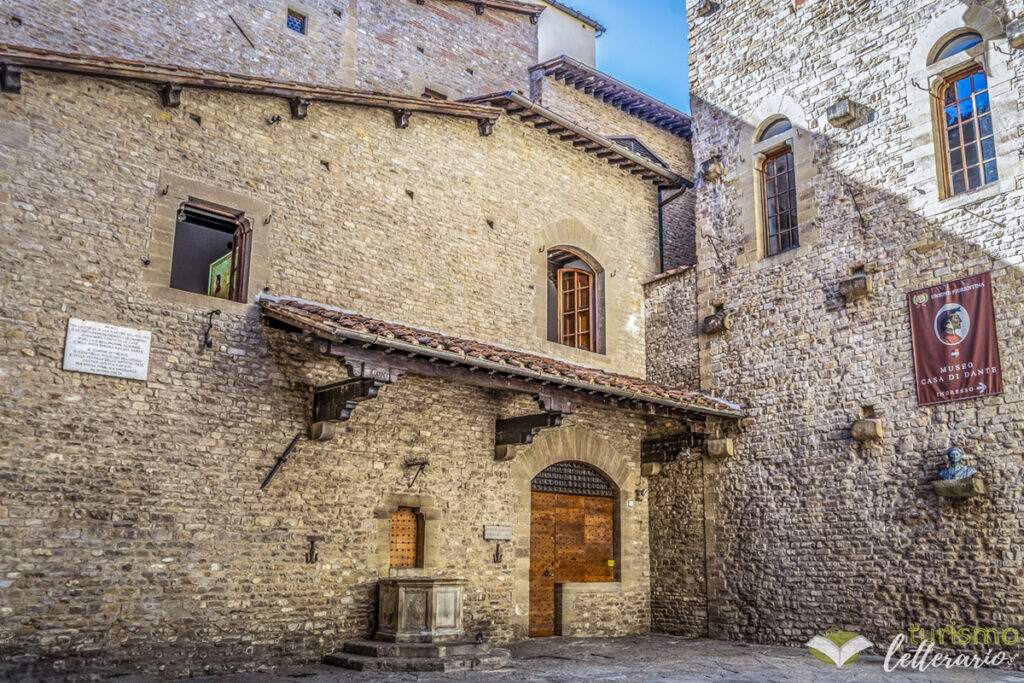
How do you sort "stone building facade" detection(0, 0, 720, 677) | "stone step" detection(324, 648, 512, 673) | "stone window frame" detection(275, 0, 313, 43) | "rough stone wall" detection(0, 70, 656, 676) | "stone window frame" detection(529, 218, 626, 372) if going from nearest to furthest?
"rough stone wall" detection(0, 70, 656, 676) → "stone building facade" detection(0, 0, 720, 677) → "stone step" detection(324, 648, 512, 673) → "stone window frame" detection(529, 218, 626, 372) → "stone window frame" detection(275, 0, 313, 43)

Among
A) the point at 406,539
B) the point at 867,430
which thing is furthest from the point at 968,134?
the point at 406,539

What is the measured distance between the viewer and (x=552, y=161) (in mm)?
13633

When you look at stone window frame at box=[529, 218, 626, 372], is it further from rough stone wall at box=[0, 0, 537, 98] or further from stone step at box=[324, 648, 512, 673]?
stone step at box=[324, 648, 512, 673]

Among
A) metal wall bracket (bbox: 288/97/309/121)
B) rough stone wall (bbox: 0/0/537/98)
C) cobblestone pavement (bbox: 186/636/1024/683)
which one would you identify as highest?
Result: rough stone wall (bbox: 0/0/537/98)

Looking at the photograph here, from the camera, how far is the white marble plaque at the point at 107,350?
334 inches

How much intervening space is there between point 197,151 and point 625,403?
6.03 meters

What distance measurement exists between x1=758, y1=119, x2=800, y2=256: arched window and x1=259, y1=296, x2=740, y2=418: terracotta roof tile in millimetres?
2670

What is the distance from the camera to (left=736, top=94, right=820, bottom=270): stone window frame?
1234cm

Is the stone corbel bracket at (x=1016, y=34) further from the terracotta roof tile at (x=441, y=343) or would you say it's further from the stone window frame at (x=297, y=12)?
the stone window frame at (x=297, y=12)

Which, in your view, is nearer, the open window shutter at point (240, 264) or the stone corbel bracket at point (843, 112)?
the open window shutter at point (240, 264)

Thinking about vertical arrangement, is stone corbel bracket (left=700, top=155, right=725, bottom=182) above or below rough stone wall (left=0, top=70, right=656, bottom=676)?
above

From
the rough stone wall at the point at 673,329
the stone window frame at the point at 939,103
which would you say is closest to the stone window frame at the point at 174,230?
the rough stone wall at the point at 673,329

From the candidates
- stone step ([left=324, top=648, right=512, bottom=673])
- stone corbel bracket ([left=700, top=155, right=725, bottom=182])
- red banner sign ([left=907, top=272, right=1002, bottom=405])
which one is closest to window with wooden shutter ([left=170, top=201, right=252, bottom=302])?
stone step ([left=324, top=648, right=512, bottom=673])

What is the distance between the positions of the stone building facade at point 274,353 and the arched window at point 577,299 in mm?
183
